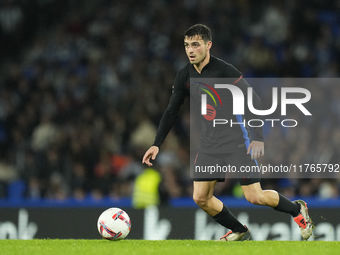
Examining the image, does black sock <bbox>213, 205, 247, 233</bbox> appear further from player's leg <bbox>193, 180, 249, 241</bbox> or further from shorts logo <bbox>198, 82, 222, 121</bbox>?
shorts logo <bbox>198, 82, 222, 121</bbox>

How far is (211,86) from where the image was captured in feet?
18.4

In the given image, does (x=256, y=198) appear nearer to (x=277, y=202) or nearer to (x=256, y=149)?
(x=277, y=202)

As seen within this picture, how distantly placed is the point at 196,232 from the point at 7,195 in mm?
3630

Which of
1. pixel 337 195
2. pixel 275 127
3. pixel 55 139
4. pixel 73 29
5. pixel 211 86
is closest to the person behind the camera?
pixel 211 86

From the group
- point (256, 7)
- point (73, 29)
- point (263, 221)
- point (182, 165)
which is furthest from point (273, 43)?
point (263, 221)

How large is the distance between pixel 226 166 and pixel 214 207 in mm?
454

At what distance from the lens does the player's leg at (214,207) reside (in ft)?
18.3

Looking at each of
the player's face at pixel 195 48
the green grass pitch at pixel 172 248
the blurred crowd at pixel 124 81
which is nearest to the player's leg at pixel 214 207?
the green grass pitch at pixel 172 248

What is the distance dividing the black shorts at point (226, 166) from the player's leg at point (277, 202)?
8 cm

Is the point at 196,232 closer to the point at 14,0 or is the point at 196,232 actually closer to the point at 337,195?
the point at 337,195

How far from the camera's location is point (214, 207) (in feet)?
18.7

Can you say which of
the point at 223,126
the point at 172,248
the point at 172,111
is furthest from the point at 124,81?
the point at 172,248

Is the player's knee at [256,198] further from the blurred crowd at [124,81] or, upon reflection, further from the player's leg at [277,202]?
the blurred crowd at [124,81]

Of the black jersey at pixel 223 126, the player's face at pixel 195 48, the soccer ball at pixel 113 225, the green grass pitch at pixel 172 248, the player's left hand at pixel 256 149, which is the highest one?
the player's face at pixel 195 48
